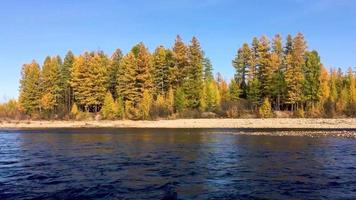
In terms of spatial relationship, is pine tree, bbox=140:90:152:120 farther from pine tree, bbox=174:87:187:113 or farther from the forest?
pine tree, bbox=174:87:187:113

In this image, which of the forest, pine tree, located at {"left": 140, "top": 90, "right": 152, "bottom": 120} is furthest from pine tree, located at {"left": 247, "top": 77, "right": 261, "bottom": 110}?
pine tree, located at {"left": 140, "top": 90, "right": 152, "bottom": 120}

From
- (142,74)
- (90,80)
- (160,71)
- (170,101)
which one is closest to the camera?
(170,101)

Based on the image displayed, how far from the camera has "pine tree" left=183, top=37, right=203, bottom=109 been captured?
261 ft

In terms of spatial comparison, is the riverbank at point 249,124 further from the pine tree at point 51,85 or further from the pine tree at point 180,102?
the pine tree at point 51,85

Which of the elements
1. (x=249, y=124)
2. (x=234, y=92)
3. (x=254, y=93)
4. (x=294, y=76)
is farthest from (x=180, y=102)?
(x=294, y=76)

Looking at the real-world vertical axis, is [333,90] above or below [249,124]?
above

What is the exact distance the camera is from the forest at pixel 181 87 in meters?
75.3

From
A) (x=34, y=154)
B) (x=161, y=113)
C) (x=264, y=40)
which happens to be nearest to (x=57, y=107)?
(x=161, y=113)

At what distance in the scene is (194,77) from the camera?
83.6m

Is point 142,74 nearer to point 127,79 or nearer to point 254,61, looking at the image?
point 127,79

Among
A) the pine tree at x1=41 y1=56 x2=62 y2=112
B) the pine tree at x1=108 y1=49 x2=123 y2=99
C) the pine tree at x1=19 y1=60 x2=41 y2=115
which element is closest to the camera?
the pine tree at x1=108 y1=49 x2=123 y2=99

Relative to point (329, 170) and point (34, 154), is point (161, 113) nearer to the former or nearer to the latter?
point (34, 154)

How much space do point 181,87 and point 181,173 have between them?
204 ft

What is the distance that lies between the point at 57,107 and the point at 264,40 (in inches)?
1890
